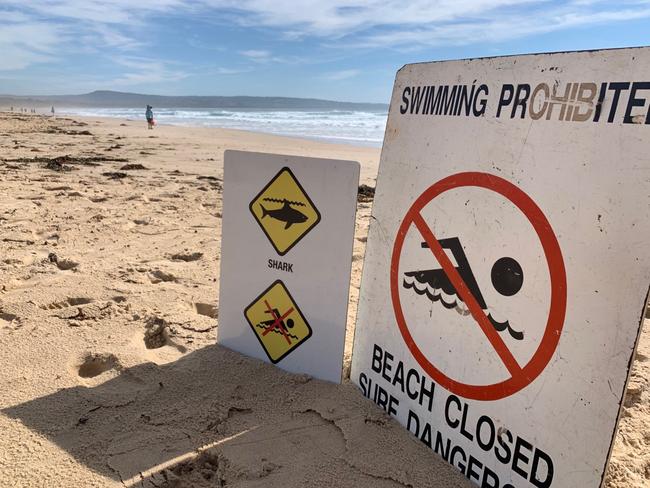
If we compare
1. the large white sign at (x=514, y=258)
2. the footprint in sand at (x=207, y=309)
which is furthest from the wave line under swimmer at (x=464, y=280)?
the footprint in sand at (x=207, y=309)

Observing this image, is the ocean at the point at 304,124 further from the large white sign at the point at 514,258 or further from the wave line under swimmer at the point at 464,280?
the wave line under swimmer at the point at 464,280

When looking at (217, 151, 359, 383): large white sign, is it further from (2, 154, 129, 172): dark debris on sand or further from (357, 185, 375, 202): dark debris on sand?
(2, 154, 129, 172): dark debris on sand

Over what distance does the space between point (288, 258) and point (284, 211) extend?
24 cm

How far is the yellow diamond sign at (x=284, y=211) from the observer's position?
2.46 meters

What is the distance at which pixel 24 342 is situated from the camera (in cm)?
271

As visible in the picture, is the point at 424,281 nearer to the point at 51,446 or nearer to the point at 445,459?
the point at 445,459

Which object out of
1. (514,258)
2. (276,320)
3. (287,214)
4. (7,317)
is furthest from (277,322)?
(7,317)

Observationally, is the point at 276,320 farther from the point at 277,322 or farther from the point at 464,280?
the point at 464,280

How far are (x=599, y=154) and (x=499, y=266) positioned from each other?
0.48 metres

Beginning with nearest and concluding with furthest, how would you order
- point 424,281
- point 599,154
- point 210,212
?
point 599,154, point 424,281, point 210,212

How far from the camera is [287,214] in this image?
2.54 meters

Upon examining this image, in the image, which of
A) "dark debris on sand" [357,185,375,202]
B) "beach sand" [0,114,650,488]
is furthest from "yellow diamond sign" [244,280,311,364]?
"dark debris on sand" [357,185,375,202]

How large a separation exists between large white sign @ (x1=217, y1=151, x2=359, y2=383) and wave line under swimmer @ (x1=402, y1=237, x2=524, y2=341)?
43 cm

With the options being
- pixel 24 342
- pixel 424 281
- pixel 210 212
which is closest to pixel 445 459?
pixel 424 281
